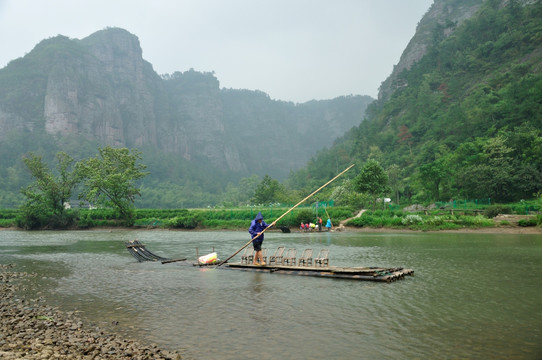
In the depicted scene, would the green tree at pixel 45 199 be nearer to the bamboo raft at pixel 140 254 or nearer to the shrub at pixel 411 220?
the bamboo raft at pixel 140 254

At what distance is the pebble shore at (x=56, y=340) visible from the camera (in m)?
7.50

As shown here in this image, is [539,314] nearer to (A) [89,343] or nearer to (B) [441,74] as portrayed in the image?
A: (A) [89,343]

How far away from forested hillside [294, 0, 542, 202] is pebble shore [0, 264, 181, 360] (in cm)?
5185

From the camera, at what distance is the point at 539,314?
10.2 meters

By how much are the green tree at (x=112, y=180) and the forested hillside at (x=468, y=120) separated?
147ft

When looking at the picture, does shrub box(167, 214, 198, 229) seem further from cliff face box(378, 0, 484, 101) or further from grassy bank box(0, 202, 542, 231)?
cliff face box(378, 0, 484, 101)

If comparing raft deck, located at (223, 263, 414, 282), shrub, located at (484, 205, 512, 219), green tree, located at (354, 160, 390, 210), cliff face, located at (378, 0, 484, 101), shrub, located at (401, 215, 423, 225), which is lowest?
raft deck, located at (223, 263, 414, 282)

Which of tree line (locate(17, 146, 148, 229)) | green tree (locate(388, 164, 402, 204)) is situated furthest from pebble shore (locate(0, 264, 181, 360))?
green tree (locate(388, 164, 402, 204))

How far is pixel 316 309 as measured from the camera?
11180mm

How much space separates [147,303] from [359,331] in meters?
6.49

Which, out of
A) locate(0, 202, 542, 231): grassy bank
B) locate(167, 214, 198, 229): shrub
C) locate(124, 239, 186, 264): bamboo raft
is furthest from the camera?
locate(167, 214, 198, 229): shrub

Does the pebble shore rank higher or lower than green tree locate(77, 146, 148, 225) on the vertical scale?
lower

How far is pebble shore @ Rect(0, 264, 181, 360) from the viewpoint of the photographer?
7500 mm

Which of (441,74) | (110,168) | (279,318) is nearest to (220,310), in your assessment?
(279,318)
